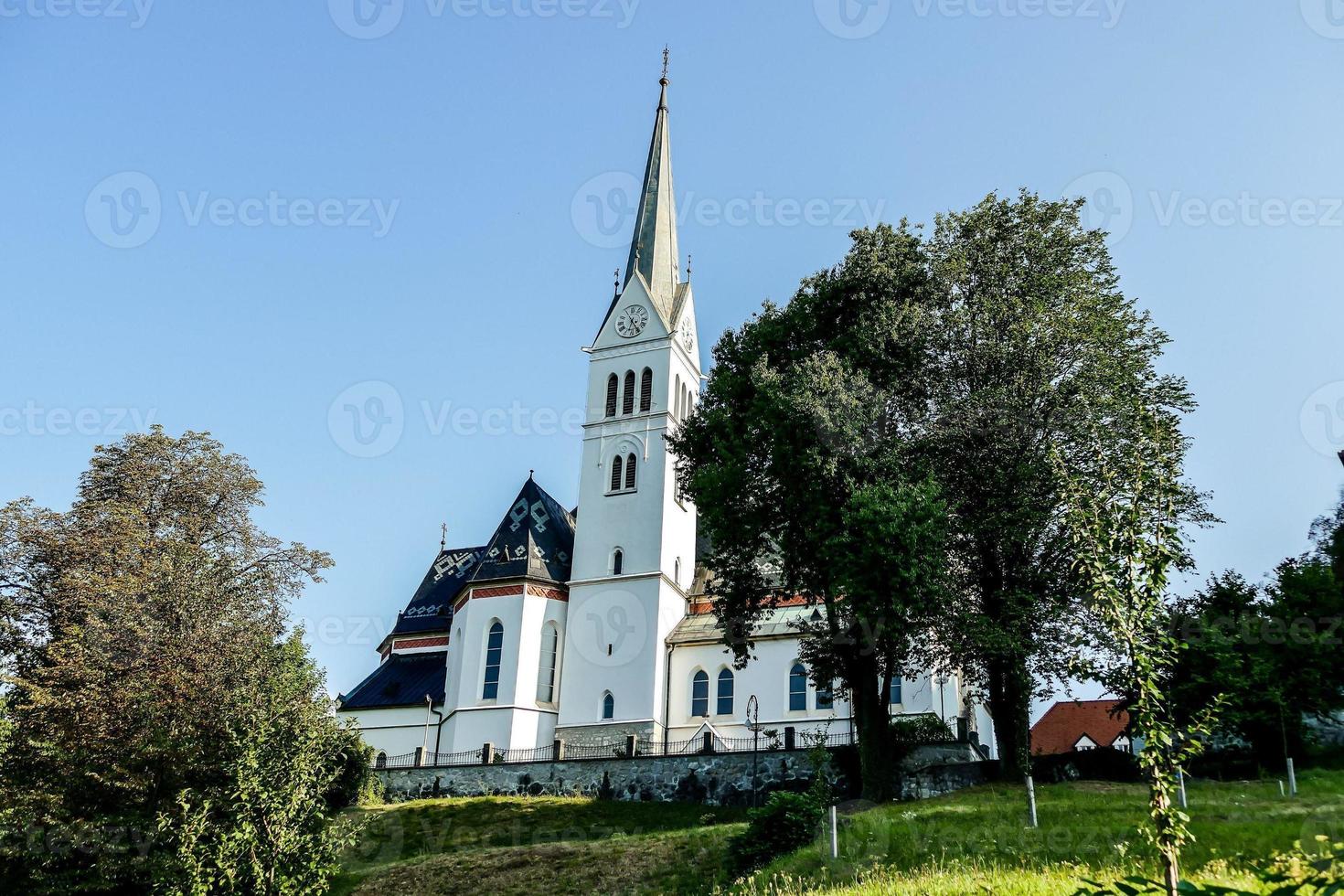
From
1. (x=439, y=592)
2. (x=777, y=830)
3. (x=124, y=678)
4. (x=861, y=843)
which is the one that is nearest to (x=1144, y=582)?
(x=861, y=843)

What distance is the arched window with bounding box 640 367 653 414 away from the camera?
4634 centimetres

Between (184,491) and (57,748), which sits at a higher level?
(184,491)

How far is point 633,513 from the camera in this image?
4441cm

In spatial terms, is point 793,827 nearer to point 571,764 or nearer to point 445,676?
point 571,764

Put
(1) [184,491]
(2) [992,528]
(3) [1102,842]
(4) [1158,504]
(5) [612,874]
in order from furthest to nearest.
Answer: (1) [184,491] < (2) [992,528] < (5) [612,874] < (3) [1102,842] < (4) [1158,504]

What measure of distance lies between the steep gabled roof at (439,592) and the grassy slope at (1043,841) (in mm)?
30451

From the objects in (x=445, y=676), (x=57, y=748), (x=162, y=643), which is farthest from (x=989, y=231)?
(x=445, y=676)

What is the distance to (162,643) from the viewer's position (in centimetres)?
2814

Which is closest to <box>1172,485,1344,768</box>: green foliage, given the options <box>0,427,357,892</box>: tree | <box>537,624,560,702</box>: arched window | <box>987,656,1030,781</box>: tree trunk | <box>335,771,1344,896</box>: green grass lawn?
<box>335,771,1344,896</box>: green grass lawn

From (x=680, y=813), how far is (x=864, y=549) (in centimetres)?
1175

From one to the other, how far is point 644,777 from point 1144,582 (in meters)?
27.2

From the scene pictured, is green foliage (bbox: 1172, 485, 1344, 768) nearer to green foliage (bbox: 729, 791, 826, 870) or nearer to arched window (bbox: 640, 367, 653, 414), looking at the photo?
green foliage (bbox: 729, 791, 826, 870)

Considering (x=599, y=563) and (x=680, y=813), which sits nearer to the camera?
(x=680, y=813)

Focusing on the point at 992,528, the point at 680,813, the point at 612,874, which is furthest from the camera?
the point at 680,813
